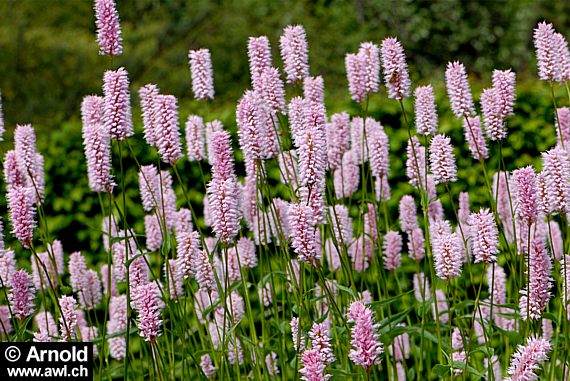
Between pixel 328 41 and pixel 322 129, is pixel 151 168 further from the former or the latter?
pixel 328 41

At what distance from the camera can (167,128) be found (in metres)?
2.83

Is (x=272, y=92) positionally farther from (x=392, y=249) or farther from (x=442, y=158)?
(x=392, y=249)

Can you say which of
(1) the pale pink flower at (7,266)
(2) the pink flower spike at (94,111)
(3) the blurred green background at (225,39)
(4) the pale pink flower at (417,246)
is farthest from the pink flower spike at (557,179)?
(3) the blurred green background at (225,39)

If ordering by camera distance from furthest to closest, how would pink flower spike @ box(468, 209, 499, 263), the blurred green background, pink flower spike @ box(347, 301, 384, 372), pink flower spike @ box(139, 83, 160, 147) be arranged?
1. the blurred green background
2. pink flower spike @ box(139, 83, 160, 147)
3. pink flower spike @ box(468, 209, 499, 263)
4. pink flower spike @ box(347, 301, 384, 372)

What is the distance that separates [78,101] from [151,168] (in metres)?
8.79

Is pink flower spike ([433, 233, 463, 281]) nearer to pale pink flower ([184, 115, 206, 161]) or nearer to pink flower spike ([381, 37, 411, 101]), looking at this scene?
pink flower spike ([381, 37, 411, 101])

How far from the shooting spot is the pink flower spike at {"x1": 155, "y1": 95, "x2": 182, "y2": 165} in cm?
281

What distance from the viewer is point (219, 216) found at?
2516 millimetres

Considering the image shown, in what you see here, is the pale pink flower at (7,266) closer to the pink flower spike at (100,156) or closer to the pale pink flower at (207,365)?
the pink flower spike at (100,156)

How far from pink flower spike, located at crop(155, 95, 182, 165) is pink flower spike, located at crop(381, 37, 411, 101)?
2.19 feet

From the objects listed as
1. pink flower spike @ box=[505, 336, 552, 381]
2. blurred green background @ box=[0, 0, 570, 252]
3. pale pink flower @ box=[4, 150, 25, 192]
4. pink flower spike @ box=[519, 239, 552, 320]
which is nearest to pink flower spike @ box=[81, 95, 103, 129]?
pale pink flower @ box=[4, 150, 25, 192]

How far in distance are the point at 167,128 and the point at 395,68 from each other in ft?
2.37

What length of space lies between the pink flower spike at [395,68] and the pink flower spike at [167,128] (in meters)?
0.67

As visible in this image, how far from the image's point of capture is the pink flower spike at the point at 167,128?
2.81 meters
